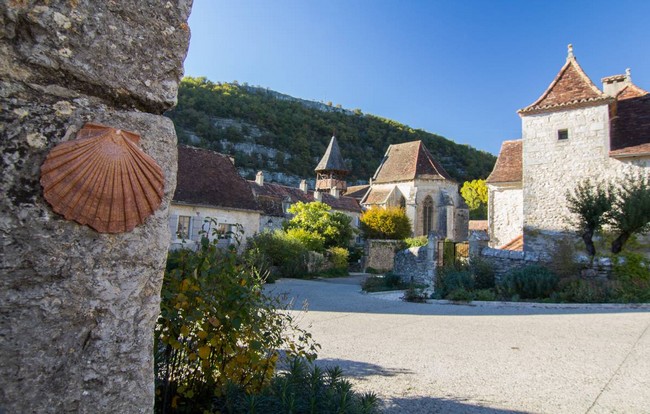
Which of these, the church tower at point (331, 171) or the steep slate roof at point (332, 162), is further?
the steep slate roof at point (332, 162)

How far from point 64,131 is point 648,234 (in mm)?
17548

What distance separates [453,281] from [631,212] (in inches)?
226

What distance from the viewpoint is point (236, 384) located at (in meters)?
2.70

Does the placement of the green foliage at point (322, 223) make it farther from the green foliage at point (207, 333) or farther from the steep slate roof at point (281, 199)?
the green foliage at point (207, 333)

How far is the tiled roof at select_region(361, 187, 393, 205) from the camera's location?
36600 millimetres

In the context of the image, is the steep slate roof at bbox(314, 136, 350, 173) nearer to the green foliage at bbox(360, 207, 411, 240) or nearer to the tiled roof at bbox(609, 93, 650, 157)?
the green foliage at bbox(360, 207, 411, 240)

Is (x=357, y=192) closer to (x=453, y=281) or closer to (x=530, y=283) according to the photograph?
(x=453, y=281)

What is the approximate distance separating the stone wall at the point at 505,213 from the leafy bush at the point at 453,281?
6533 mm

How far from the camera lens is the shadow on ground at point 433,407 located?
345 cm

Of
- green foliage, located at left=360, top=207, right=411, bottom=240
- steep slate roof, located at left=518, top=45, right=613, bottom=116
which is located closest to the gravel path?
steep slate roof, located at left=518, top=45, right=613, bottom=116

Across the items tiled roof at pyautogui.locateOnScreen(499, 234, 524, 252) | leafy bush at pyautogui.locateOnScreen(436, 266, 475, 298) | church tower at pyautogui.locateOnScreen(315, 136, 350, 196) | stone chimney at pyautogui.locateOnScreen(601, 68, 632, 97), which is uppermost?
church tower at pyautogui.locateOnScreen(315, 136, 350, 196)

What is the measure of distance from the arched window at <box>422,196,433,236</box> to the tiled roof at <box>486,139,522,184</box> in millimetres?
14649

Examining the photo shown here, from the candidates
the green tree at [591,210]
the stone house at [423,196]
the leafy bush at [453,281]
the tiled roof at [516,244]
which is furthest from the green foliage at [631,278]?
the stone house at [423,196]

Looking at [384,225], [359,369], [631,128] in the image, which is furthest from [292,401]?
[384,225]
